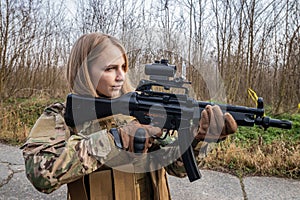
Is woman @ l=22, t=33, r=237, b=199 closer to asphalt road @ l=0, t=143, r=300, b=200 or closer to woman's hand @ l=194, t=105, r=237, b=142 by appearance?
woman's hand @ l=194, t=105, r=237, b=142

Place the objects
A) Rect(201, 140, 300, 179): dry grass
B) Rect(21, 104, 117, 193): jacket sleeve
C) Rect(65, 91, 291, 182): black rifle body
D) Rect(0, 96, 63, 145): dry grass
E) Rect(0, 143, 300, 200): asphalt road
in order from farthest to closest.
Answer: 1. Rect(0, 96, 63, 145): dry grass
2. Rect(201, 140, 300, 179): dry grass
3. Rect(0, 143, 300, 200): asphalt road
4. Rect(65, 91, 291, 182): black rifle body
5. Rect(21, 104, 117, 193): jacket sleeve

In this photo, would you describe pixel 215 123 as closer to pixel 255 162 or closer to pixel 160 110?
pixel 160 110

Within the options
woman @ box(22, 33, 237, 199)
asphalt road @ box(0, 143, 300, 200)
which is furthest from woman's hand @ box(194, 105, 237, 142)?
asphalt road @ box(0, 143, 300, 200)

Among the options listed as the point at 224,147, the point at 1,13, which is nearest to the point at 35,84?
the point at 1,13

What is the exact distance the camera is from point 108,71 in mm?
1218

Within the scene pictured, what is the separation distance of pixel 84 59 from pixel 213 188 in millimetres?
1888

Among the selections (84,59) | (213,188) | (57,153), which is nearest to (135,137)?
(57,153)

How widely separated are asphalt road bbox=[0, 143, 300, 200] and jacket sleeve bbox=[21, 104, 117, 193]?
1.52 meters

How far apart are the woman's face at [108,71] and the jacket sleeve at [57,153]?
8.6 inches

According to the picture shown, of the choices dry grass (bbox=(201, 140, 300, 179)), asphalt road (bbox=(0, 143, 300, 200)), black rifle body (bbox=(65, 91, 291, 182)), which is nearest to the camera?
black rifle body (bbox=(65, 91, 291, 182))

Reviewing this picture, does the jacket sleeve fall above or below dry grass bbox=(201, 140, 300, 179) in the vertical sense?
above

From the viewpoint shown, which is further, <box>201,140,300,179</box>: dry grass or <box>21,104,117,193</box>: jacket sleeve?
<box>201,140,300,179</box>: dry grass

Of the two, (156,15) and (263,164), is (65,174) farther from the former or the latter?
(156,15)

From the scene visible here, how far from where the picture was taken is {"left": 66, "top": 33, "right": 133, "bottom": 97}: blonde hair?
4.00 feet
